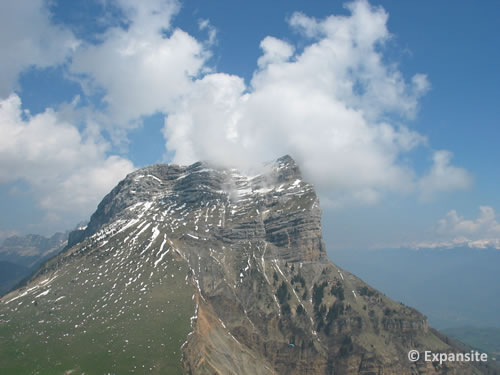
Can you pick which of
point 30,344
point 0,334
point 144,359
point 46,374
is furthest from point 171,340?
point 0,334

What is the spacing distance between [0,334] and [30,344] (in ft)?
85.8

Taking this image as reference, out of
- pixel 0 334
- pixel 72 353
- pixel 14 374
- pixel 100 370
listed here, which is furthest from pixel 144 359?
pixel 0 334

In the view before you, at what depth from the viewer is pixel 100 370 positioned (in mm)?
159000

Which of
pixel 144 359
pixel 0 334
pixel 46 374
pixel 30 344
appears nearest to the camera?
pixel 46 374

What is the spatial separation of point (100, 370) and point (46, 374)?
21.4m

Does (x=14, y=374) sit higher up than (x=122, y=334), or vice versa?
(x=122, y=334)

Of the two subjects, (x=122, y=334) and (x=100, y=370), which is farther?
(x=122, y=334)

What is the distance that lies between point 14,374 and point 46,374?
14.4m

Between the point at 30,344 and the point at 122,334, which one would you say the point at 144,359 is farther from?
the point at 30,344

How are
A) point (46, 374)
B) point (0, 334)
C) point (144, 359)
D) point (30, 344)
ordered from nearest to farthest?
point (46, 374) → point (144, 359) → point (30, 344) → point (0, 334)

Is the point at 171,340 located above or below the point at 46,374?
above

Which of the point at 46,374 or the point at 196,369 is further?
the point at 196,369

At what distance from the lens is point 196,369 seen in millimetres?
176750

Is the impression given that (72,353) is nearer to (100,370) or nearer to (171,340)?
(100,370)
